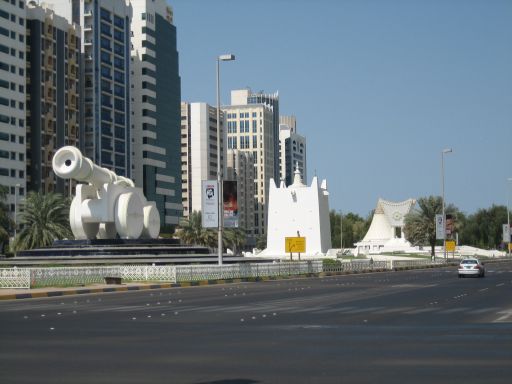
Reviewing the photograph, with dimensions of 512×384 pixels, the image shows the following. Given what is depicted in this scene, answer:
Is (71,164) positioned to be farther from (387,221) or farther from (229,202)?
(387,221)

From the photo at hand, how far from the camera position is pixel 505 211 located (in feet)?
477

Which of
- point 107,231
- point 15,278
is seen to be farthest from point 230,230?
point 15,278

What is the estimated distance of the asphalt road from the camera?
1098 centimetres

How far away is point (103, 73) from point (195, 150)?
2124 inches

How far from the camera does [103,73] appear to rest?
406 ft

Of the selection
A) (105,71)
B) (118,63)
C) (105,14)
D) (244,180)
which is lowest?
(244,180)

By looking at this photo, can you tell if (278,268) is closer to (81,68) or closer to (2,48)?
(2,48)

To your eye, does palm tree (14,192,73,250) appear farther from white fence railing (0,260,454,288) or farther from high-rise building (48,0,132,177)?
high-rise building (48,0,132,177)

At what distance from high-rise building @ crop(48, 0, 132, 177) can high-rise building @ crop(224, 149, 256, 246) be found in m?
57.7

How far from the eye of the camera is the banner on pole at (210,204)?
149ft

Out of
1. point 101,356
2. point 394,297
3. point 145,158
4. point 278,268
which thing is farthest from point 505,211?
point 101,356

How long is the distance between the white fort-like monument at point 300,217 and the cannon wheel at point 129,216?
29.9m

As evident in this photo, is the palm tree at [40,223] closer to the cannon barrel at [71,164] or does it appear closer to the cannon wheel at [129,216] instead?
the cannon wheel at [129,216]

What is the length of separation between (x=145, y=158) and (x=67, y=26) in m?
27.8
